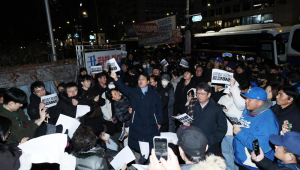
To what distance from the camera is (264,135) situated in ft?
8.61

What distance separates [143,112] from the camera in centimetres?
391

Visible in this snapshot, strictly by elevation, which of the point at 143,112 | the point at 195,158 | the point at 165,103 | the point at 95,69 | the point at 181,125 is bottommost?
the point at 181,125

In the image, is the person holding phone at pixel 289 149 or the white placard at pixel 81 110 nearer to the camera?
the person holding phone at pixel 289 149

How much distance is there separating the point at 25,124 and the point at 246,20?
162ft

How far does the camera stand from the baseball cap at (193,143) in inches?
75.2

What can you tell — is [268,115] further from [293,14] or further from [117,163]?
[293,14]

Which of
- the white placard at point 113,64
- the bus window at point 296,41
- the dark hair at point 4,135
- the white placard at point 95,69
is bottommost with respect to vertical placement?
the dark hair at point 4,135

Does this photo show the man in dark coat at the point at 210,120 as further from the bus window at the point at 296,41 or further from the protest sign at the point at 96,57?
the bus window at the point at 296,41

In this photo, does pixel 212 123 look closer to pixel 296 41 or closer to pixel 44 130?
pixel 44 130

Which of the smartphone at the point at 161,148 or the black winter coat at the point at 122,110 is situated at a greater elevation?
the smartphone at the point at 161,148

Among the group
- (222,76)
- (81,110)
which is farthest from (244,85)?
(81,110)

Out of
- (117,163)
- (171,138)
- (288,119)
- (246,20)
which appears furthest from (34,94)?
(246,20)

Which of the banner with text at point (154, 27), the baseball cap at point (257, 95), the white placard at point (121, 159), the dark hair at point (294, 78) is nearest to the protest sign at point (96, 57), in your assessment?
the white placard at point (121, 159)

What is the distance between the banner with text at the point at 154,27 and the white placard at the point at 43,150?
48.7 feet
